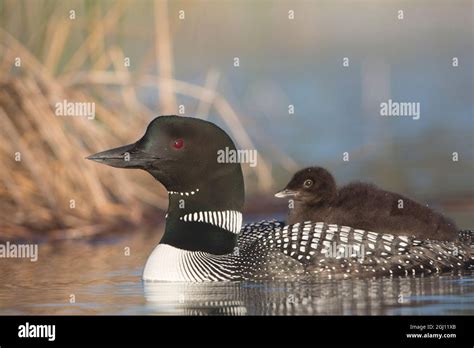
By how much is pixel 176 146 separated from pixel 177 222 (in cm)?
29

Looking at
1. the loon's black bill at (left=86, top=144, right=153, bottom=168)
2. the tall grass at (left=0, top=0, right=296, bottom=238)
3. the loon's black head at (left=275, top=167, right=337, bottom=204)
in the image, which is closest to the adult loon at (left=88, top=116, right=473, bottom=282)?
the loon's black bill at (left=86, top=144, right=153, bottom=168)

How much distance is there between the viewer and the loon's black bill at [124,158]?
464 cm

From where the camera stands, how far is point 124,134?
5.57m

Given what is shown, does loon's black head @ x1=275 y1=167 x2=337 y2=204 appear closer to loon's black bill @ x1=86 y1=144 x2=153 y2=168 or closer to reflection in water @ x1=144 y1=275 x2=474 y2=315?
reflection in water @ x1=144 y1=275 x2=474 y2=315

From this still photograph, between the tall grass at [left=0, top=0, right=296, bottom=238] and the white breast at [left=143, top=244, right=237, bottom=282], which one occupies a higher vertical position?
the tall grass at [left=0, top=0, right=296, bottom=238]

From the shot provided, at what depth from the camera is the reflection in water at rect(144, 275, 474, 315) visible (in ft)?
13.9

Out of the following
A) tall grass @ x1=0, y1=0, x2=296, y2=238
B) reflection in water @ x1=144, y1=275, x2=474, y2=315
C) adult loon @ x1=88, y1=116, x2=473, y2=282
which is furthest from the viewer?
tall grass @ x1=0, y1=0, x2=296, y2=238

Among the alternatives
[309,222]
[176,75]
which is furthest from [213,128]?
[176,75]

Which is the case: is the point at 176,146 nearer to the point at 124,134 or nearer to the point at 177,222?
the point at 177,222

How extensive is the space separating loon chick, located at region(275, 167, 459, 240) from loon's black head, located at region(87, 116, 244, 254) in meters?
0.25

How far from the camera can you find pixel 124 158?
4.64 metres

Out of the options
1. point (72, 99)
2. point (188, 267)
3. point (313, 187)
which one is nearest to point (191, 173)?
point (188, 267)
